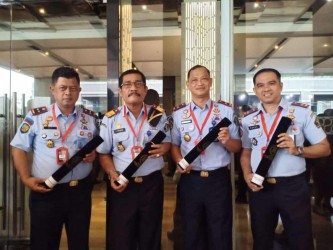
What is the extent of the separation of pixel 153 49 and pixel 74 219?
1.75 m

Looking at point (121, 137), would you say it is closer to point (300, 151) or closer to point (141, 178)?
point (141, 178)

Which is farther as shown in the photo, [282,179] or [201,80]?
[201,80]

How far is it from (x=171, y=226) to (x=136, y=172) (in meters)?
1.13

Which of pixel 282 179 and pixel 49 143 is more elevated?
pixel 49 143

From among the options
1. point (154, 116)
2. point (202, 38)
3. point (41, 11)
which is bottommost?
point (154, 116)

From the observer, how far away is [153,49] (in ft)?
11.1

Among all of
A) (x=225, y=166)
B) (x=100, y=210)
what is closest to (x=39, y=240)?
(x=100, y=210)

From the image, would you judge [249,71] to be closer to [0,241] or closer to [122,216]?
[122,216]

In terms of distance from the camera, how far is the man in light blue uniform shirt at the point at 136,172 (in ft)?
8.09

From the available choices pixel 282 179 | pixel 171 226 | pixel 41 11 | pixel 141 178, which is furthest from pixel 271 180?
pixel 41 11

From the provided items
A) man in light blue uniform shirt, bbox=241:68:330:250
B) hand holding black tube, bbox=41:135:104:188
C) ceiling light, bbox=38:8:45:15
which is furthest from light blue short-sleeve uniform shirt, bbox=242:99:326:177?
ceiling light, bbox=38:8:45:15

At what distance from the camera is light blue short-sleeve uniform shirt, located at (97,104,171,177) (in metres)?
2.54

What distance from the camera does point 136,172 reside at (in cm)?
249

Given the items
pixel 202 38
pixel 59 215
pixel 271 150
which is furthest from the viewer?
pixel 202 38
